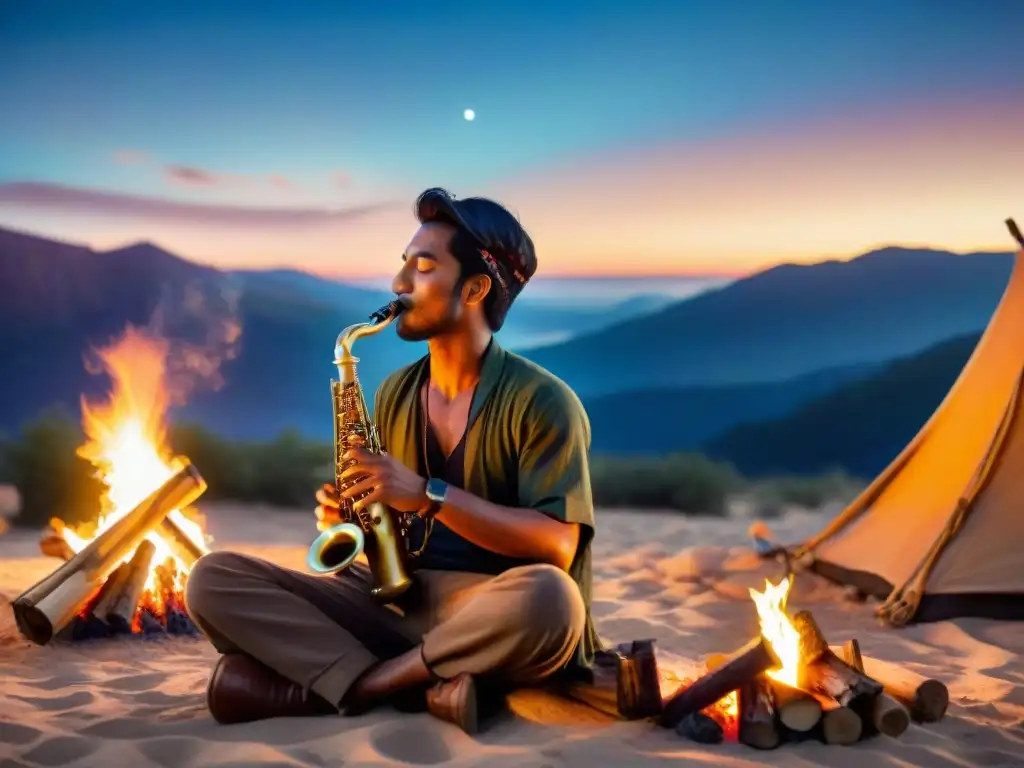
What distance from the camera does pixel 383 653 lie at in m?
3.00

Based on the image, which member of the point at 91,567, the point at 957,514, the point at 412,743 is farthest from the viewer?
the point at 957,514

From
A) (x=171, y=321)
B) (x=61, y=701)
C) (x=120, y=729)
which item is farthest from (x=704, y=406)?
(x=120, y=729)

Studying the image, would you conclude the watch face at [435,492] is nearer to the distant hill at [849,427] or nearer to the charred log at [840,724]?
the charred log at [840,724]

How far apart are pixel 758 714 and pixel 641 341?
16.0 m

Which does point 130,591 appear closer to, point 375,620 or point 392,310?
point 375,620

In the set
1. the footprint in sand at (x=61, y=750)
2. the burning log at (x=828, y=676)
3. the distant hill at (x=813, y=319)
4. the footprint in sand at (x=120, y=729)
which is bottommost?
the footprint in sand at (x=120, y=729)

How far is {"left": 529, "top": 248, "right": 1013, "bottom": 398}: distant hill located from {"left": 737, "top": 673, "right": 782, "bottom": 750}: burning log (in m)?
15.2

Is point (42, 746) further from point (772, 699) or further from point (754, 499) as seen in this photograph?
point (754, 499)

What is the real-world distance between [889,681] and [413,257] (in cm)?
189

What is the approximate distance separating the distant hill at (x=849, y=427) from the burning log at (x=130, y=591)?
44.7 ft

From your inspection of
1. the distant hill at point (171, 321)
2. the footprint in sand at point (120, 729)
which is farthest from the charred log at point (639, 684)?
the distant hill at point (171, 321)

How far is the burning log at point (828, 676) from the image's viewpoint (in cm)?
257

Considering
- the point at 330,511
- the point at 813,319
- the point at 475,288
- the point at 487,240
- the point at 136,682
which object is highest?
the point at 813,319

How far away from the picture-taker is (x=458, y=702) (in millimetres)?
2594
